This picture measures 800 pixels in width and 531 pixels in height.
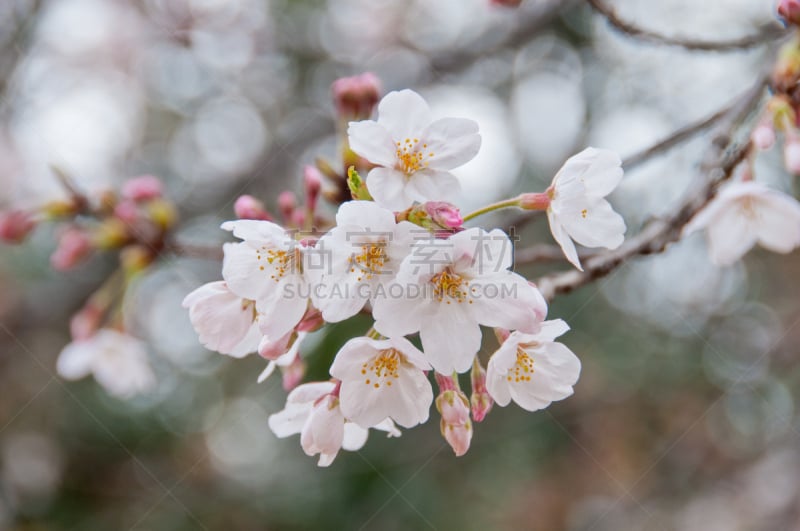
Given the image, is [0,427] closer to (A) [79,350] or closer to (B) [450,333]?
(A) [79,350]

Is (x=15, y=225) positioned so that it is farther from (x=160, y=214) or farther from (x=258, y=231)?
(x=258, y=231)

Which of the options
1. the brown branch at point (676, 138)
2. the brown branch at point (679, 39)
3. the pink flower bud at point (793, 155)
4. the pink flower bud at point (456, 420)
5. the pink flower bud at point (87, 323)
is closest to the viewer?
the pink flower bud at point (456, 420)

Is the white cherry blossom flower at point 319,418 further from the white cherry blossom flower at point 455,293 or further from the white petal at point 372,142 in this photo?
the white petal at point 372,142

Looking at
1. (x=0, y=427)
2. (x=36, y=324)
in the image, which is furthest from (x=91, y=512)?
(x=36, y=324)

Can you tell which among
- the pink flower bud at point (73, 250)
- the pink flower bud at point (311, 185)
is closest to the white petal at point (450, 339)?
the pink flower bud at point (311, 185)

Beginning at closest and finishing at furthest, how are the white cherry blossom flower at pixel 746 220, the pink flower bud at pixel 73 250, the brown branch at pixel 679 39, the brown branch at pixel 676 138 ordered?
the white cherry blossom flower at pixel 746 220 → the brown branch at pixel 676 138 → the brown branch at pixel 679 39 → the pink flower bud at pixel 73 250

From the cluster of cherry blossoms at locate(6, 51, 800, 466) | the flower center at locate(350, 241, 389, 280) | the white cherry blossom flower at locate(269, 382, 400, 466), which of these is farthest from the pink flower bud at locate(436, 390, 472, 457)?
the flower center at locate(350, 241, 389, 280)

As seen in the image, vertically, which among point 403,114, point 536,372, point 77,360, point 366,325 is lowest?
point 366,325

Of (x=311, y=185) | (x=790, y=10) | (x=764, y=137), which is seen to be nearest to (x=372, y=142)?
(x=311, y=185)
